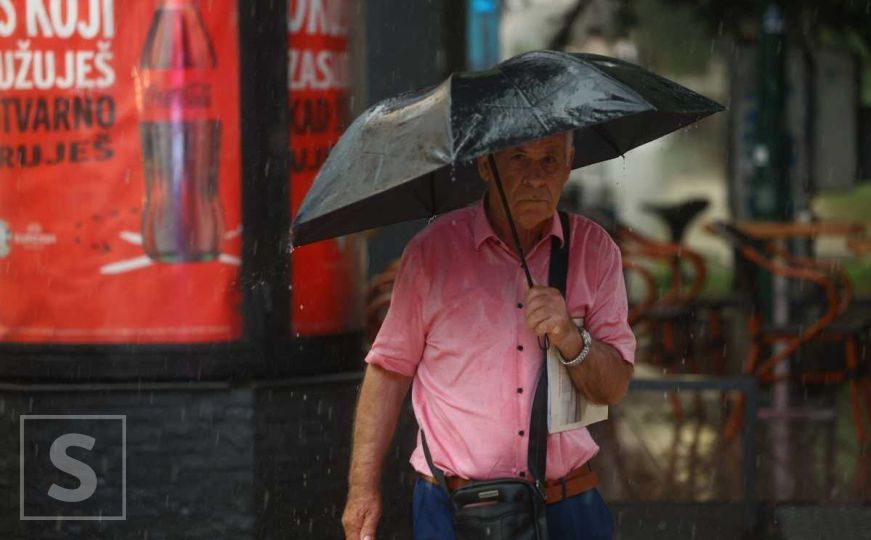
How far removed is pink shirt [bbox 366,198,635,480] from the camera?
3.60 meters

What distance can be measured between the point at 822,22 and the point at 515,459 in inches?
387

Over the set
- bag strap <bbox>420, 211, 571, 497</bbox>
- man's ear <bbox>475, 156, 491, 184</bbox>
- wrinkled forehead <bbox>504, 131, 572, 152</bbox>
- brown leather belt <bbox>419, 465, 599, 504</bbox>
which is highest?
wrinkled forehead <bbox>504, 131, 572, 152</bbox>

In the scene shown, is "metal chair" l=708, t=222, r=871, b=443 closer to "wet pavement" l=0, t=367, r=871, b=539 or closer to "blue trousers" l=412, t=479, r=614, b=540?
"wet pavement" l=0, t=367, r=871, b=539

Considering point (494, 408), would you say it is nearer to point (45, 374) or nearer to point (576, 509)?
point (576, 509)

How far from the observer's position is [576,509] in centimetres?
368

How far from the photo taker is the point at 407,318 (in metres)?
3.74

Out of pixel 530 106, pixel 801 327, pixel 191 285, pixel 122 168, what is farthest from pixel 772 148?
pixel 530 106

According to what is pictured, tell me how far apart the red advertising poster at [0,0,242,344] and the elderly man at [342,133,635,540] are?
2.87m

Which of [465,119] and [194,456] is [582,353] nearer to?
[465,119]

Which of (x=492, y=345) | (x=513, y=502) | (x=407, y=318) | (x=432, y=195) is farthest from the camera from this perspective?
(x=432, y=195)

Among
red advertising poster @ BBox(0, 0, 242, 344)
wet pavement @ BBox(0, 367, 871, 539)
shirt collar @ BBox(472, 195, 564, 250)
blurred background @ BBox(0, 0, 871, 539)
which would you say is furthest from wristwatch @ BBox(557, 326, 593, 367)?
red advertising poster @ BBox(0, 0, 242, 344)

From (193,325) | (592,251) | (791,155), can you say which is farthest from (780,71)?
(592,251)

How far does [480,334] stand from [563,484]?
0.38 m

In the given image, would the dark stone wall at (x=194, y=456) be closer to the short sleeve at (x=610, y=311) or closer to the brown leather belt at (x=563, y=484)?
the brown leather belt at (x=563, y=484)
